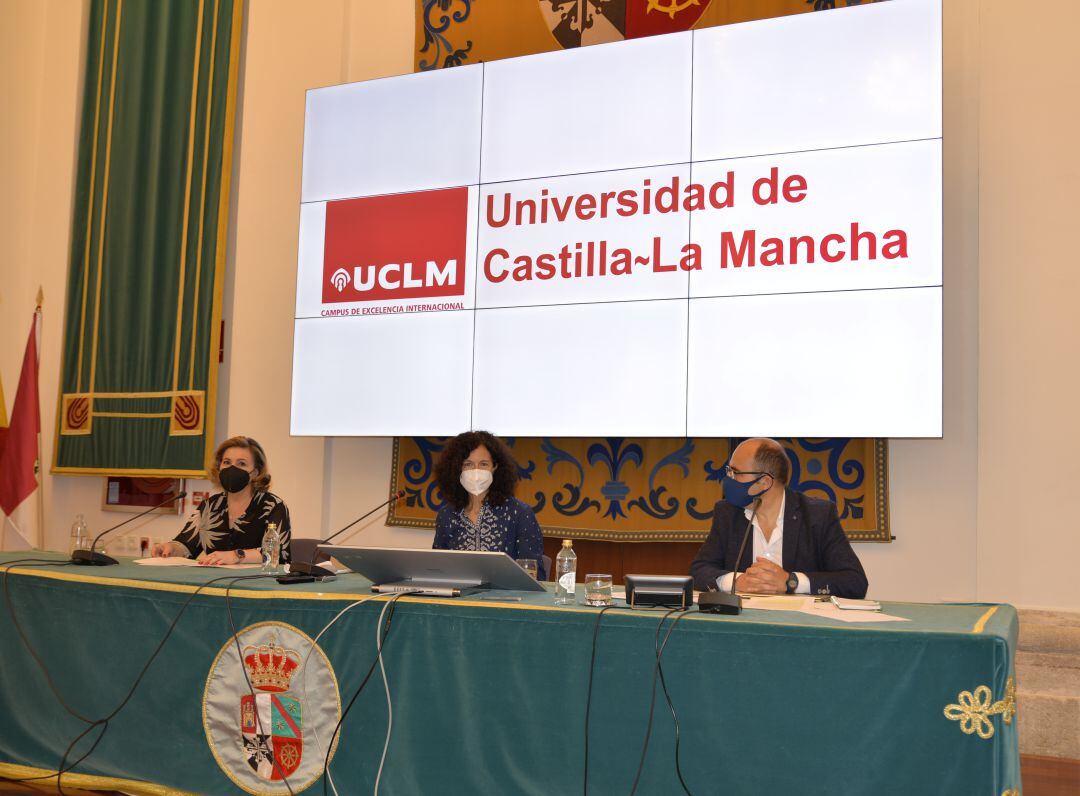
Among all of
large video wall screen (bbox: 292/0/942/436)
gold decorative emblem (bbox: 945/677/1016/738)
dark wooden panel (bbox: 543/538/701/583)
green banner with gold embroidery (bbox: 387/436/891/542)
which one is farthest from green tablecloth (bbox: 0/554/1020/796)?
dark wooden panel (bbox: 543/538/701/583)

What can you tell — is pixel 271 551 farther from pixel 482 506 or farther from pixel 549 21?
pixel 549 21

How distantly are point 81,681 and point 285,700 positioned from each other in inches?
27.7

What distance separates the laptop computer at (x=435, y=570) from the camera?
7.59 ft

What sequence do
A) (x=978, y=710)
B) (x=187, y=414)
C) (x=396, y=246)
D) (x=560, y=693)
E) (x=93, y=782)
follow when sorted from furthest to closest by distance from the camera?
1. (x=187, y=414)
2. (x=396, y=246)
3. (x=93, y=782)
4. (x=560, y=693)
5. (x=978, y=710)

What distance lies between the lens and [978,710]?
173 centimetres

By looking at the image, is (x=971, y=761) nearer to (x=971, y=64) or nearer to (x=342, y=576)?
(x=342, y=576)

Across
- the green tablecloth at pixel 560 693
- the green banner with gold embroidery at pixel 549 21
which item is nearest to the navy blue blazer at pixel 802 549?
the green tablecloth at pixel 560 693

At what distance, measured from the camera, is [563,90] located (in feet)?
14.4

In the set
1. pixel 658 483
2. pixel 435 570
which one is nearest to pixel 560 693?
pixel 435 570

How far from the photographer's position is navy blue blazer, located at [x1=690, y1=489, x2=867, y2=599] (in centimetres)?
267

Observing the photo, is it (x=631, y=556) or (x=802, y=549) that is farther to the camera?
(x=631, y=556)

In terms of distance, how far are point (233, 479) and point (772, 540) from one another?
5.90 feet

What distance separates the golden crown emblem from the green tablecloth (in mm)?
68

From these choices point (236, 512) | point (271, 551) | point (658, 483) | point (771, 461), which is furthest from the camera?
point (658, 483)
